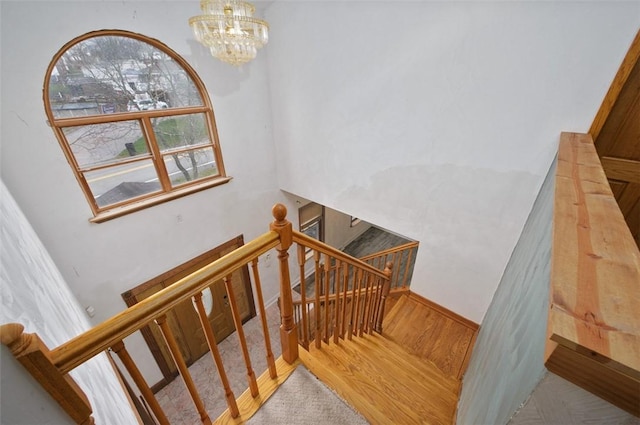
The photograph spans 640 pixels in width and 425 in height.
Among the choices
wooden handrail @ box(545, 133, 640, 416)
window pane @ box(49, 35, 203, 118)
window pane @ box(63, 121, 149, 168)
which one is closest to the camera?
wooden handrail @ box(545, 133, 640, 416)

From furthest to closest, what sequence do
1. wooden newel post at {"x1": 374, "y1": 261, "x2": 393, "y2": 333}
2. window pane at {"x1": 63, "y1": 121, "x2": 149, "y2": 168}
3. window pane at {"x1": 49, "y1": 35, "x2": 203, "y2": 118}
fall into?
wooden newel post at {"x1": 374, "y1": 261, "x2": 393, "y2": 333} → window pane at {"x1": 63, "y1": 121, "x2": 149, "y2": 168} → window pane at {"x1": 49, "y1": 35, "x2": 203, "y2": 118}

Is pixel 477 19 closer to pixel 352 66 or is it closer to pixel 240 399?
pixel 352 66

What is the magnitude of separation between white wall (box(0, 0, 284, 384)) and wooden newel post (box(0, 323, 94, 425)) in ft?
8.09

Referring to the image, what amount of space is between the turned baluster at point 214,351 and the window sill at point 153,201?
2.18 meters

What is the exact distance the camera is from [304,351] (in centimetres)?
154

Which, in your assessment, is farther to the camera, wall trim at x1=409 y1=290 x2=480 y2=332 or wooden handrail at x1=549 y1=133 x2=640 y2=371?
wall trim at x1=409 y1=290 x2=480 y2=332

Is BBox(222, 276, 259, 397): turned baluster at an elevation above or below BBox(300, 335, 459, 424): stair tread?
above

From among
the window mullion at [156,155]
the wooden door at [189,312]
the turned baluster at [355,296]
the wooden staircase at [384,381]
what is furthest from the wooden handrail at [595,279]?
the window mullion at [156,155]

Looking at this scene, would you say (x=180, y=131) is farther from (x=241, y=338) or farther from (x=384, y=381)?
(x=384, y=381)

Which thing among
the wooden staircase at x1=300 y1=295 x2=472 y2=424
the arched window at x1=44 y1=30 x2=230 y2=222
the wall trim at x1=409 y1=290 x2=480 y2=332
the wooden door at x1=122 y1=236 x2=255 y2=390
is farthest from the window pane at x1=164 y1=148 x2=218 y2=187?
the wall trim at x1=409 y1=290 x2=480 y2=332

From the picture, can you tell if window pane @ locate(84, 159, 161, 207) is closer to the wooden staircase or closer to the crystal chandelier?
the crystal chandelier

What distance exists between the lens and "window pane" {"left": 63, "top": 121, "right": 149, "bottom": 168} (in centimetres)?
230

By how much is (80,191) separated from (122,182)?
0.36 meters

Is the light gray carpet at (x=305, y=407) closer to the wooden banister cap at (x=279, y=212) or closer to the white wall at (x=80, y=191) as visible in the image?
the wooden banister cap at (x=279, y=212)
